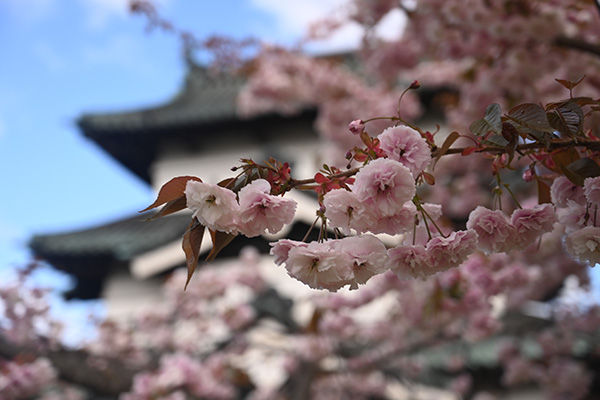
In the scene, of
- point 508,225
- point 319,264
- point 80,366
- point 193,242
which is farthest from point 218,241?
point 80,366

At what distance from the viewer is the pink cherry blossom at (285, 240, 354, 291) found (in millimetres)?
984

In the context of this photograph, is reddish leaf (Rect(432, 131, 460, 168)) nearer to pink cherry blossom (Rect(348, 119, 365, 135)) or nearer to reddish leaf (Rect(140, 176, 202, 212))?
pink cherry blossom (Rect(348, 119, 365, 135))

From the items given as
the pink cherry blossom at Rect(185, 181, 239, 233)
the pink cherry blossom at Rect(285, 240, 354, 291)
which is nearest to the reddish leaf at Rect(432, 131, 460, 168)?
the pink cherry blossom at Rect(285, 240, 354, 291)

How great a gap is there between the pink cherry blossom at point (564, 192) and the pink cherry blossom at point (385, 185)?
39 centimetres

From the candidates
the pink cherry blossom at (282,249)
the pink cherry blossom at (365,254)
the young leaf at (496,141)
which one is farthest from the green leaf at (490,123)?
the pink cherry blossom at (282,249)

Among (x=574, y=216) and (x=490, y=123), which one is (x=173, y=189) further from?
(x=574, y=216)

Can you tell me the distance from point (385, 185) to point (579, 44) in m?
1.97

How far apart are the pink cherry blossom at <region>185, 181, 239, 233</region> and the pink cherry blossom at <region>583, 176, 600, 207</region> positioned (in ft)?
2.04

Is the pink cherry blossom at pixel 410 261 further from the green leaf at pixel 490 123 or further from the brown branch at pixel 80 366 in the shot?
the brown branch at pixel 80 366

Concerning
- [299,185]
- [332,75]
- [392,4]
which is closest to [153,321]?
[332,75]

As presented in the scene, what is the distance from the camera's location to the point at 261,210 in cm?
102

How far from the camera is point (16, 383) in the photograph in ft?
11.8

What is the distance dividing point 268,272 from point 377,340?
9.20 feet

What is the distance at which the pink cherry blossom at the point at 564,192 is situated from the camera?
1.14 metres
